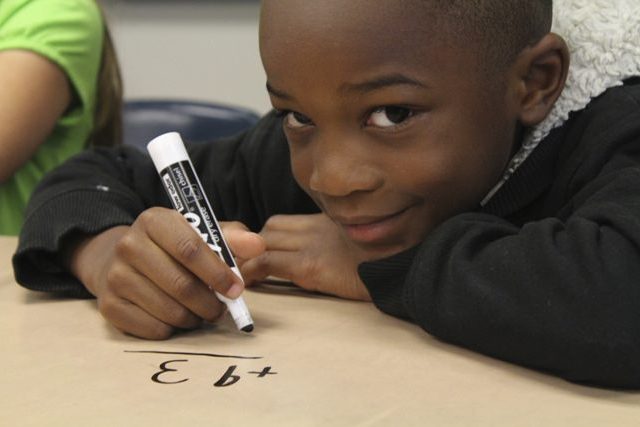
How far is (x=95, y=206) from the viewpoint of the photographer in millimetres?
997

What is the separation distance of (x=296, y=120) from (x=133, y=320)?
23 centimetres

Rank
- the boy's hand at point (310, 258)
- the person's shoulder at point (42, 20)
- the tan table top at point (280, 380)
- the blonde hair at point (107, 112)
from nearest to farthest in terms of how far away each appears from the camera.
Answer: the tan table top at point (280, 380), the boy's hand at point (310, 258), the person's shoulder at point (42, 20), the blonde hair at point (107, 112)

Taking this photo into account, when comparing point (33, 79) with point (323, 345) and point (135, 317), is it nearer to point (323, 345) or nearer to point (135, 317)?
point (135, 317)

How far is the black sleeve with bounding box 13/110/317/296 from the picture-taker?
0.97m

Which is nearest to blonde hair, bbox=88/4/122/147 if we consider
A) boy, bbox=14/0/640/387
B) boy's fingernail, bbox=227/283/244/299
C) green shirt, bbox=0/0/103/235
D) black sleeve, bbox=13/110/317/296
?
green shirt, bbox=0/0/103/235

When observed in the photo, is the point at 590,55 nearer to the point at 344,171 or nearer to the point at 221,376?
the point at 344,171

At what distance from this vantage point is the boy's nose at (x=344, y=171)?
78 centimetres

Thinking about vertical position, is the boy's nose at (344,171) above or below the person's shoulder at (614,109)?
below

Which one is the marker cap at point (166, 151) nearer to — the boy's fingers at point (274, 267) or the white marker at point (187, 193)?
the white marker at point (187, 193)

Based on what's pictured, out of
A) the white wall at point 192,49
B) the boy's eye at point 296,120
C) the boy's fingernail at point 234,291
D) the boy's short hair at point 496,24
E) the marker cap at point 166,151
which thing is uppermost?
the boy's short hair at point 496,24

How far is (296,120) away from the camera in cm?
84

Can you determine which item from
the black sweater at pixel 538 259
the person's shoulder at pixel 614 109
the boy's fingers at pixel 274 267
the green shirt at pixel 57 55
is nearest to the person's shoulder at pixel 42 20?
the green shirt at pixel 57 55

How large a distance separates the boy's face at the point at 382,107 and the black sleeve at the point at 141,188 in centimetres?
28

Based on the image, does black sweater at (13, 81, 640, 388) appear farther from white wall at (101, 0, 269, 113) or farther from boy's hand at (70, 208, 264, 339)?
white wall at (101, 0, 269, 113)
